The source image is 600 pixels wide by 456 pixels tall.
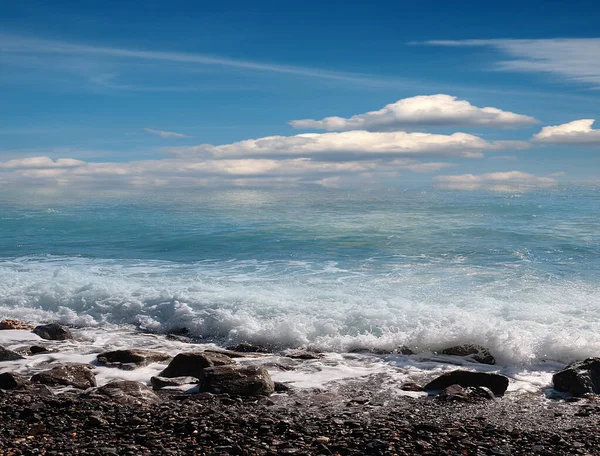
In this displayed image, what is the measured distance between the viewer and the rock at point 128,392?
26.1 feet

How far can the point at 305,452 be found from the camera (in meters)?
6.09

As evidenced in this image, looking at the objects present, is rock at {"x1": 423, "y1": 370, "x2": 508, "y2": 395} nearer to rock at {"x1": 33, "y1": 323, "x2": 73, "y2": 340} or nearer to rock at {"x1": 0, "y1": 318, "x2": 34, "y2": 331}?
rock at {"x1": 33, "y1": 323, "x2": 73, "y2": 340}

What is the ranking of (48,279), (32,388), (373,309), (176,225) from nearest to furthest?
(32,388), (373,309), (48,279), (176,225)

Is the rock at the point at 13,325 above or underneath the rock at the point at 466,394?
above

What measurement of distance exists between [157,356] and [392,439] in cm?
531

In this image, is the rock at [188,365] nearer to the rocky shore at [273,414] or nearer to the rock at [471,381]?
the rocky shore at [273,414]

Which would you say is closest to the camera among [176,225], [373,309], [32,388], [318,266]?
[32,388]

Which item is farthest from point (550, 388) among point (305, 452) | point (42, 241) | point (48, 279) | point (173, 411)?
point (42, 241)

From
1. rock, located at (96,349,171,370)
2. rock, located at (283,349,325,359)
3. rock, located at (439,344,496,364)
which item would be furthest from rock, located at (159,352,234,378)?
rock, located at (439,344,496,364)

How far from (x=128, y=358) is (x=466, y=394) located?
18.9 feet

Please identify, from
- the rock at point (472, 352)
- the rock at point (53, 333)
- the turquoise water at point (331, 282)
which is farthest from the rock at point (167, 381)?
the rock at point (472, 352)

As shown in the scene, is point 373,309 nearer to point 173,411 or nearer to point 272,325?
point 272,325

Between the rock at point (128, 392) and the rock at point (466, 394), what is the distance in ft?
13.7

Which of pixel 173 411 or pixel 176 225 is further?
pixel 176 225
